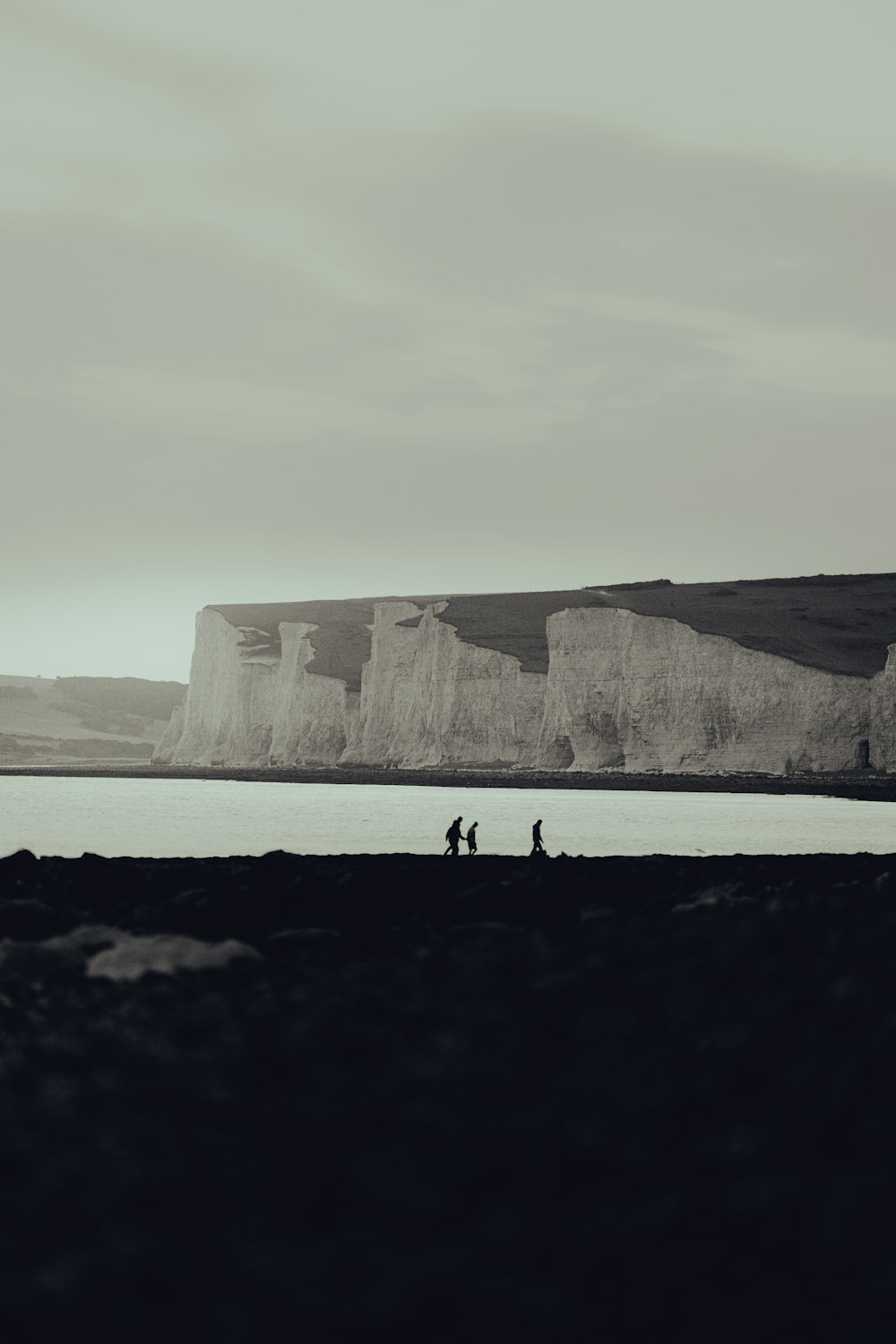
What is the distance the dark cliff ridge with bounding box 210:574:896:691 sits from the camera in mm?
75562

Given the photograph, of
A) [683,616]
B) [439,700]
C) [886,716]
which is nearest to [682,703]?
[683,616]

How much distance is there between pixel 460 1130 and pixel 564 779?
6438 centimetres

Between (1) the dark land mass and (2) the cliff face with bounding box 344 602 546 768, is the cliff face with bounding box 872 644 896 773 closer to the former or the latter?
(1) the dark land mass

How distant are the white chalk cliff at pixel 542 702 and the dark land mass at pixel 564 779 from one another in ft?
3.50

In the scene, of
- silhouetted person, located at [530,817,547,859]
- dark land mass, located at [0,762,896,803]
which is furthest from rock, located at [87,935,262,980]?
dark land mass, located at [0,762,896,803]

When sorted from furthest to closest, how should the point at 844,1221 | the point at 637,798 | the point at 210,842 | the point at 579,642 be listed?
the point at 579,642 → the point at 637,798 → the point at 210,842 → the point at 844,1221

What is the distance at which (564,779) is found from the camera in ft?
239

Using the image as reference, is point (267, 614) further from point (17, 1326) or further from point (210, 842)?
point (17, 1326)

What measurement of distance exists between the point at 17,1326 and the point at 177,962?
663cm

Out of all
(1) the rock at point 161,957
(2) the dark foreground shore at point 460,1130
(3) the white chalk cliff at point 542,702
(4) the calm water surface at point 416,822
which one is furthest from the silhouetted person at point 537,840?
(3) the white chalk cliff at point 542,702

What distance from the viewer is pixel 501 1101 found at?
9.16 metres

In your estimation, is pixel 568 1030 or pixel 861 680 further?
pixel 861 680

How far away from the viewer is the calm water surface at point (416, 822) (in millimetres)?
31359

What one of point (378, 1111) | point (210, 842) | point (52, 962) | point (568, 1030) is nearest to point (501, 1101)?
point (378, 1111)
